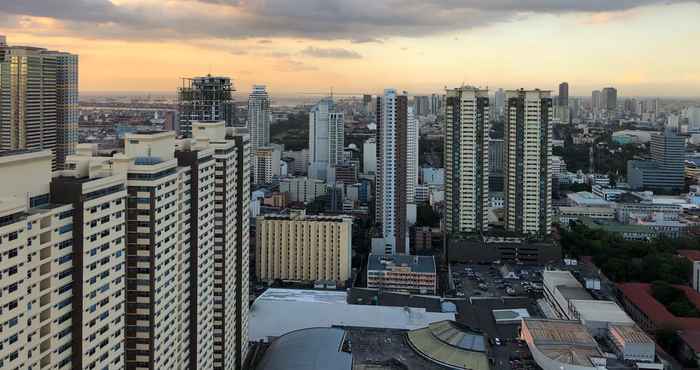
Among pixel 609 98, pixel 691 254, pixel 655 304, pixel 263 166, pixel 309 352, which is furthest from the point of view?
pixel 609 98

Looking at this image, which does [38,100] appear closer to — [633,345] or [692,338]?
[633,345]

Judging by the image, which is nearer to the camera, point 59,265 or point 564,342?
point 59,265

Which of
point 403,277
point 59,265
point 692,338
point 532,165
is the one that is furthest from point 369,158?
point 59,265

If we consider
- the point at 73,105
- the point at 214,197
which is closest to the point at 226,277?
the point at 214,197

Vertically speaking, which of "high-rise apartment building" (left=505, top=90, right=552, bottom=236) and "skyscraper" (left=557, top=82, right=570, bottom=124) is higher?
"skyscraper" (left=557, top=82, right=570, bottom=124)

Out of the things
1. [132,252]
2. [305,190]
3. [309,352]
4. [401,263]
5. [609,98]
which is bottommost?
[309,352]

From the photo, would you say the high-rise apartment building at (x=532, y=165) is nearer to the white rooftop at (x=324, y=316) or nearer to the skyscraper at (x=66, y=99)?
the white rooftop at (x=324, y=316)

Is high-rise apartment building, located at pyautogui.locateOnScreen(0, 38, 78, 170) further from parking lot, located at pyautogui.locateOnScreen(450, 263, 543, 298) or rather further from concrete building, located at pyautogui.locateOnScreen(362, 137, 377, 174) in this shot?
concrete building, located at pyautogui.locateOnScreen(362, 137, 377, 174)

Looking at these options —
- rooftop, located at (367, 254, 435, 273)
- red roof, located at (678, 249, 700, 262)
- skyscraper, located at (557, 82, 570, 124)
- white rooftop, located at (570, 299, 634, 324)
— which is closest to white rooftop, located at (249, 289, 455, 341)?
white rooftop, located at (570, 299, 634, 324)

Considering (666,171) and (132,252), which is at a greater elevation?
(666,171)
